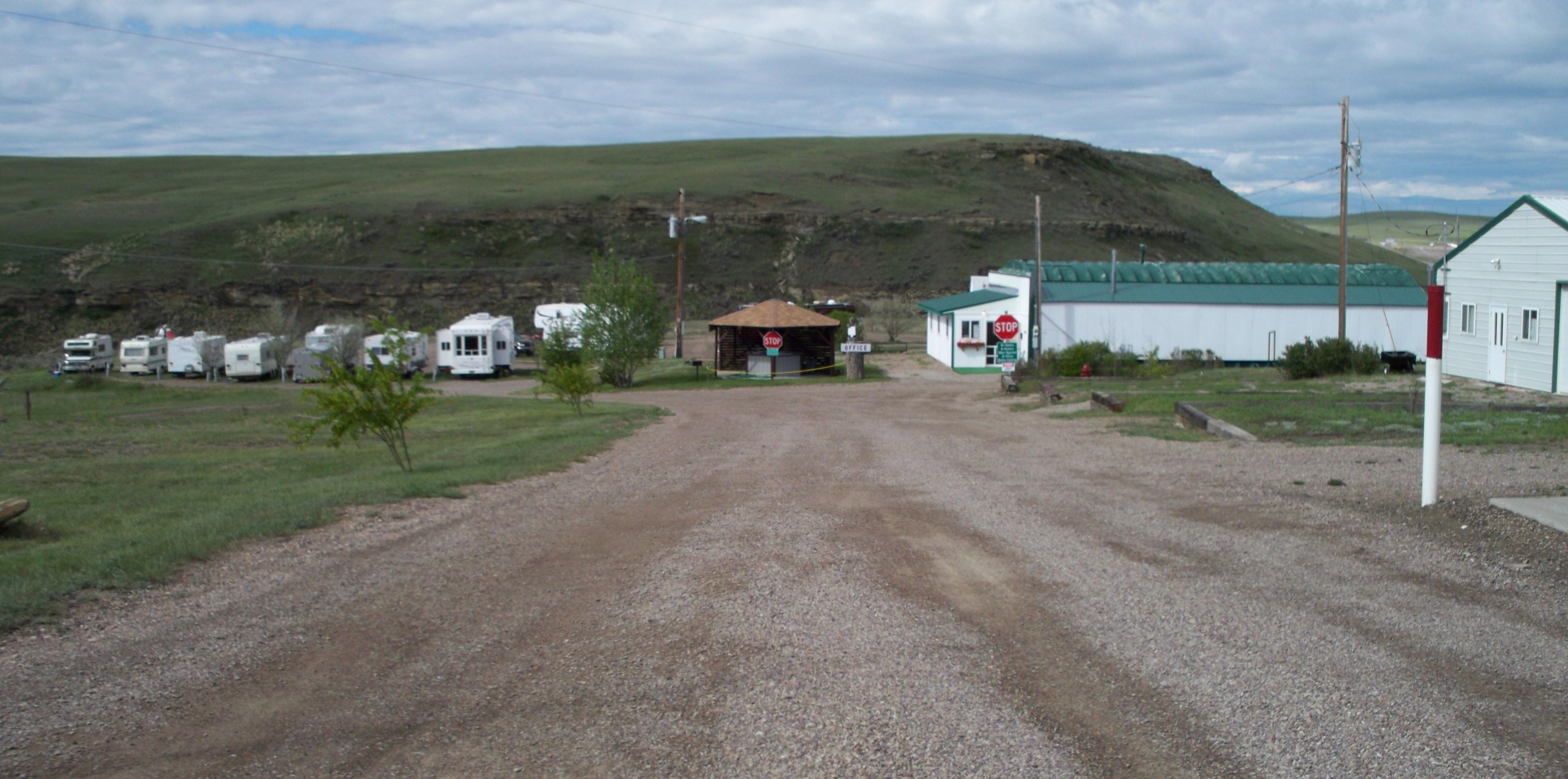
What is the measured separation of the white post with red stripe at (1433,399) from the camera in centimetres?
862

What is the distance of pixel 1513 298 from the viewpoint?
82.9 feet

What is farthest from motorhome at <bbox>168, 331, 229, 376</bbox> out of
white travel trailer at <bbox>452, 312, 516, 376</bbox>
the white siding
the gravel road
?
the gravel road

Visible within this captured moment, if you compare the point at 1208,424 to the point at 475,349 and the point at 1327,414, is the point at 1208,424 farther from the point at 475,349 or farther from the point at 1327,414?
the point at 475,349

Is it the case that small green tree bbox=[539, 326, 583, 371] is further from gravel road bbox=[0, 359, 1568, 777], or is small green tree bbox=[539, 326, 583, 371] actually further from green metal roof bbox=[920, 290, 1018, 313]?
gravel road bbox=[0, 359, 1568, 777]

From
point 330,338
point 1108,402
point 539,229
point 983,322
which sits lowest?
point 1108,402

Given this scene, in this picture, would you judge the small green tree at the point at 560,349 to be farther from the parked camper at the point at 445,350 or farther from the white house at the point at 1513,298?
the white house at the point at 1513,298

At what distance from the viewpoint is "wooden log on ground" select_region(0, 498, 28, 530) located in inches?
416

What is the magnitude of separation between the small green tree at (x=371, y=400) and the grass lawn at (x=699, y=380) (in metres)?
22.7

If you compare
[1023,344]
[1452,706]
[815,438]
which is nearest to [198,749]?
[1452,706]

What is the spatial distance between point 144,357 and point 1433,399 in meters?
48.3

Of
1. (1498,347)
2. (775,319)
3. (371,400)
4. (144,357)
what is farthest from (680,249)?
(371,400)

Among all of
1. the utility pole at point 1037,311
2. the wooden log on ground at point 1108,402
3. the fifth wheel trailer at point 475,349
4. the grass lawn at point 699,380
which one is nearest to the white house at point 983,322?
the utility pole at point 1037,311

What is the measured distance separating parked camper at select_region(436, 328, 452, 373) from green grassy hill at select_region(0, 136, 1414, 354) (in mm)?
21863

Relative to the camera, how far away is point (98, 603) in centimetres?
655
